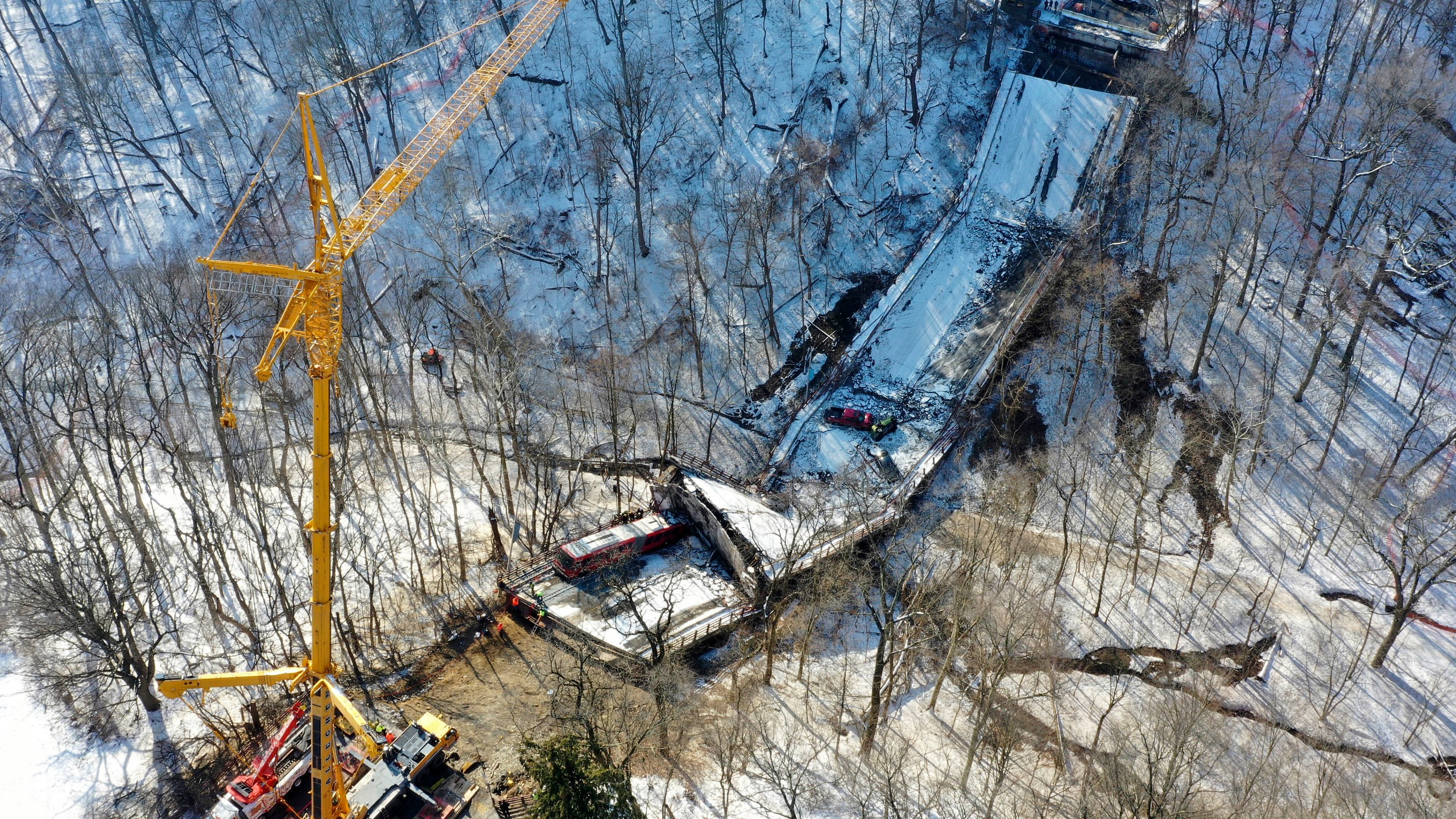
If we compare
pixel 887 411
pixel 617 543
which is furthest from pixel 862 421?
pixel 617 543

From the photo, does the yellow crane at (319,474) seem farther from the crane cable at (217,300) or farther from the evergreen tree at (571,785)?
the evergreen tree at (571,785)

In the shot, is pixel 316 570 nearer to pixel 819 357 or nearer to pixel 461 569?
pixel 461 569

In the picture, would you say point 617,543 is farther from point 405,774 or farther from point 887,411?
point 887,411

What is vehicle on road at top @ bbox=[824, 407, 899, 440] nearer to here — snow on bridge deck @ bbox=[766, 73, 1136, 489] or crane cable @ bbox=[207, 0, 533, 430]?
snow on bridge deck @ bbox=[766, 73, 1136, 489]

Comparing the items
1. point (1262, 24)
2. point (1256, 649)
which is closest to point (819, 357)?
point (1256, 649)

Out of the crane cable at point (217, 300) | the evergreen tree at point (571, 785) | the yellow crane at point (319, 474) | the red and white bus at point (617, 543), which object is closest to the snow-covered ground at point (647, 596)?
the red and white bus at point (617, 543)

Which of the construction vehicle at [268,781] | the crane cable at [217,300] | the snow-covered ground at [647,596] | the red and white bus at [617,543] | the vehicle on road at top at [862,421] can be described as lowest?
the construction vehicle at [268,781]

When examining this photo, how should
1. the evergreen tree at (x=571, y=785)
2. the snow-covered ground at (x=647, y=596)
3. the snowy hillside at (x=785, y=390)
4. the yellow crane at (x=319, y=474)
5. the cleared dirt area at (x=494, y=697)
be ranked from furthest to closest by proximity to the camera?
1. the snow-covered ground at (x=647, y=596)
2. the cleared dirt area at (x=494, y=697)
3. the snowy hillside at (x=785, y=390)
4. the yellow crane at (x=319, y=474)
5. the evergreen tree at (x=571, y=785)
